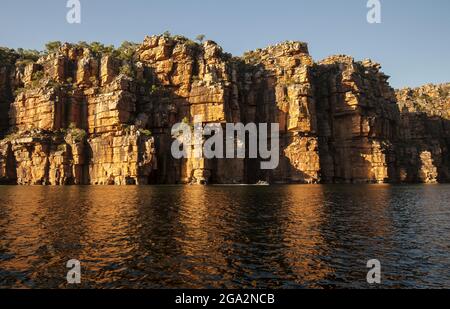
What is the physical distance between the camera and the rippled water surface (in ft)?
71.3

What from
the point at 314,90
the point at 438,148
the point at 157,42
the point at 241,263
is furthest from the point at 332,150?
the point at 241,263

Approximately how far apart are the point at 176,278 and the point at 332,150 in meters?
134

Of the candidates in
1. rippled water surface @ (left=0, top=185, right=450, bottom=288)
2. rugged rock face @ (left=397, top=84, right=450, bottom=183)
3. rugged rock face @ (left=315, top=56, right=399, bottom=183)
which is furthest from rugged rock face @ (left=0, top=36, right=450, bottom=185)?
rippled water surface @ (left=0, top=185, right=450, bottom=288)

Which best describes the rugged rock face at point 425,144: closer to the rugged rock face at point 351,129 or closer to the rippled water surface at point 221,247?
the rugged rock face at point 351,129

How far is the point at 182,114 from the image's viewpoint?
130625 mm

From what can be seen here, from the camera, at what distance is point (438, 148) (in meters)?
170

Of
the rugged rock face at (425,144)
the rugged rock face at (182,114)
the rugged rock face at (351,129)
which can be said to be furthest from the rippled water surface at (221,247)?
the rugged rock face at (425,144)

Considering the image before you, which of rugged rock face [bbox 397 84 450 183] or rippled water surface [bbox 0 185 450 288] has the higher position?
rugged rock face [bbox 397 84 450 183]

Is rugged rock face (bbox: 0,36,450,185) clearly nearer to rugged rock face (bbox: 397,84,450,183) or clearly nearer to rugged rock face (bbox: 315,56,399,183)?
rugged rock face (bbox: 315,56,399,183)

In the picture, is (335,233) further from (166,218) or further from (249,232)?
(166,218)

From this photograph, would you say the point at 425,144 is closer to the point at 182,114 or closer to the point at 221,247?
the point at 182,114

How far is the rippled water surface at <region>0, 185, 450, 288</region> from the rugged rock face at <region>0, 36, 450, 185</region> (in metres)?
72.7

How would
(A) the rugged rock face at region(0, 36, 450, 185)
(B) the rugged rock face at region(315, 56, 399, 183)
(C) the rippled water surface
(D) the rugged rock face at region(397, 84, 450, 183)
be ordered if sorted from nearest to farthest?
(C) the rippled water surface
(A) the rugged rock face at region(0, 36, 450, 185)
(B) the rugged rock face at region(315, 56, 399, 183)
(D) the rugged rock face at region(397, 84, 450, 183)

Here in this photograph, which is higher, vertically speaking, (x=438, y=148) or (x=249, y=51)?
(x=249, y=51)
